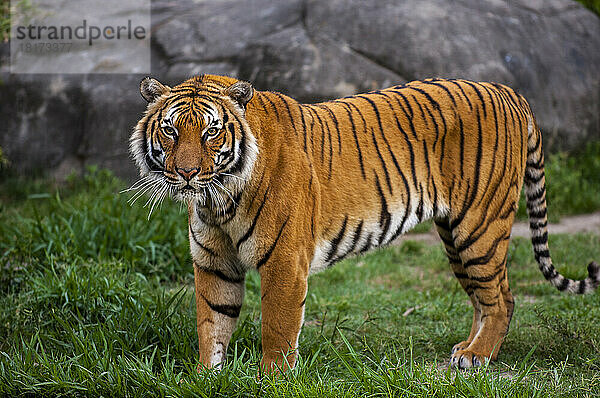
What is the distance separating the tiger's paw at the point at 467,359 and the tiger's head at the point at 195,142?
5.45 ft

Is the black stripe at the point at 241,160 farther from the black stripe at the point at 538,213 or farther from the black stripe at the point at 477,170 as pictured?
the black stripe at the point at 538,213

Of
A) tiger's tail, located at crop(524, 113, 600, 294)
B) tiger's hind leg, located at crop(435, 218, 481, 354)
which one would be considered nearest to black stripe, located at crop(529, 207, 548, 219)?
tiger's tail, located at crop(524, 113, 600, 294)

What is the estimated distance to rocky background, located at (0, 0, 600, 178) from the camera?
751 centimetres

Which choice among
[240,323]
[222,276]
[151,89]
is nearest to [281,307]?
[222,276]

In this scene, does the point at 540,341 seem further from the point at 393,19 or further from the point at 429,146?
the point at 393,19

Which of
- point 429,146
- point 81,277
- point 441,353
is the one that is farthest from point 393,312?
point 81,277

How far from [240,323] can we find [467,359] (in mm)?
1313

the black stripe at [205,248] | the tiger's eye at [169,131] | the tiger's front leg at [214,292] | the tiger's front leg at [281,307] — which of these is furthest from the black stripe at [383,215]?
the tiger's eye at [169,131]

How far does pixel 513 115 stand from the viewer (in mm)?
3842

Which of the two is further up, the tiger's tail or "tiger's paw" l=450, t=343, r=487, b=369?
the tiger's tail

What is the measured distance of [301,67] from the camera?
7406 millimetres

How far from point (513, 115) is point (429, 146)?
56 centimetres

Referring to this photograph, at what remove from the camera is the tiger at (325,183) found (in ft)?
9.84

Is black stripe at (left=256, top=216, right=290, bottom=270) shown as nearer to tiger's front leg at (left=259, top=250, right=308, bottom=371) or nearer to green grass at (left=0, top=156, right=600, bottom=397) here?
tiger's front leg at (left=259, top=250, right=308, bottom=371)
